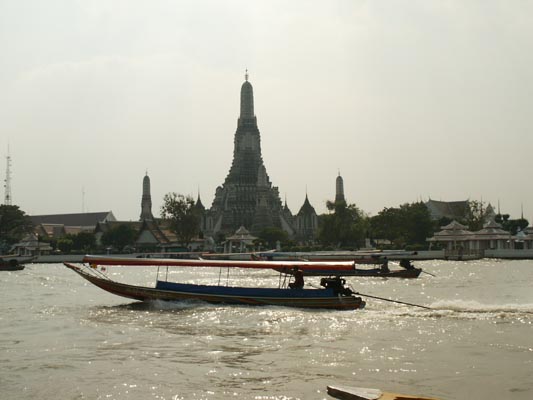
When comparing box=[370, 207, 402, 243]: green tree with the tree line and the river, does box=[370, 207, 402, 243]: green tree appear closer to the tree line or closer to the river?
the tree line

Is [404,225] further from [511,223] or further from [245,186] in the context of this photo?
[245,186]

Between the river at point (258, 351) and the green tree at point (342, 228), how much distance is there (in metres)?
67.1

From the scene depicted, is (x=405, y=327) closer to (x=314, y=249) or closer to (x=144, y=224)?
(x=314, y=249)

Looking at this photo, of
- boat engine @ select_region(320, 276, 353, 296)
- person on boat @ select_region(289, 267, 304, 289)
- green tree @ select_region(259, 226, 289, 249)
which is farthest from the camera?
green tree @ select_region(259, 226, 289, 249)

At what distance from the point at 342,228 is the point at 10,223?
41.3m

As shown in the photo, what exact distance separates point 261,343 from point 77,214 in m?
135

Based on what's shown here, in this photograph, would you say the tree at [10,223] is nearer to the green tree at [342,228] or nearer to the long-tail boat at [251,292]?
the green tree at [342,228]

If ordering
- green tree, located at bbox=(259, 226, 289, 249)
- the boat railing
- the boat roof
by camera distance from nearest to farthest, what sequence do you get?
the boat roof < the boat railing < green tree, located at bbox=(259, 226, 289, 249)

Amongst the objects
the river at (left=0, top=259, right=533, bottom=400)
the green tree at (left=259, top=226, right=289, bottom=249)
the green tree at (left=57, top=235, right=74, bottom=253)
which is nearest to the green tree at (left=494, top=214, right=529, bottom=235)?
the green tree at (left=259, top=226, right=289, bottom=249)

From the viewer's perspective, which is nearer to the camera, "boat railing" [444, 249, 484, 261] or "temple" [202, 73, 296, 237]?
"boat railing" [444, 249, 484, 261]

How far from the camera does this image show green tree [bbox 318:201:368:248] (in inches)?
3765

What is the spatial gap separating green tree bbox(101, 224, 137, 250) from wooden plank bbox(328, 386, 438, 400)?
88.1m

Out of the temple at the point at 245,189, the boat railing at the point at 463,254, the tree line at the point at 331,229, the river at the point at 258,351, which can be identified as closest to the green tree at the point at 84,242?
the tree line at the point at 331,229

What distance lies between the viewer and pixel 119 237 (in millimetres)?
97750
